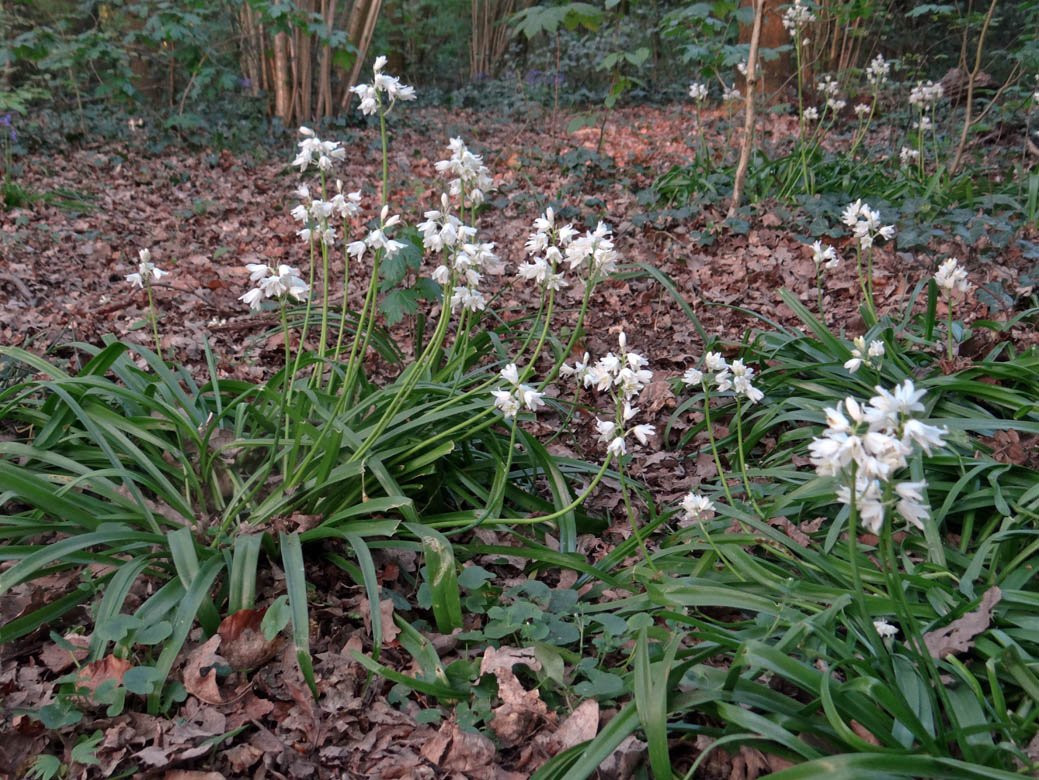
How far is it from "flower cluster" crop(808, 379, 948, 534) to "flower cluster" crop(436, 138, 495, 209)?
1.46 m

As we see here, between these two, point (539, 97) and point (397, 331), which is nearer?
point (397, 331)

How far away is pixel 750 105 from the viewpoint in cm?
517

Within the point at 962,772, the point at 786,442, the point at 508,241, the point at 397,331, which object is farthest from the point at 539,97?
the point at 962,772

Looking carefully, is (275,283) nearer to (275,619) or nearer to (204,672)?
(275,619)

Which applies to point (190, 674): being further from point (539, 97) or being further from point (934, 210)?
point (539, 97)

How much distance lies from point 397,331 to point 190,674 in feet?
9.28

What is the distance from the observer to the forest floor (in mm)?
1750

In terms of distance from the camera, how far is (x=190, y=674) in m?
1.86

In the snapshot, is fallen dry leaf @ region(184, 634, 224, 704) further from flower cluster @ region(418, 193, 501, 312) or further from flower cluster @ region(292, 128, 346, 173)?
flower cluster @ region(292, 128, 346, 173)

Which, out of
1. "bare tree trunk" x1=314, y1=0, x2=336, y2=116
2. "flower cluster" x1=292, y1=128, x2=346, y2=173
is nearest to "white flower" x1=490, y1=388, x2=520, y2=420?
"flower cluster" x1=292, y1=128, x2=346, y2=173

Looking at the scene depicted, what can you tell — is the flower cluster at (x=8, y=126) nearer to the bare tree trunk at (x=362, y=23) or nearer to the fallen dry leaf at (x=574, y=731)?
the bare tree trunk at (x=362, y=23)

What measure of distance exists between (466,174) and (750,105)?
3.53m

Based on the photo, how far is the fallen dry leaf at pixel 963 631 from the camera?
6.02 feet

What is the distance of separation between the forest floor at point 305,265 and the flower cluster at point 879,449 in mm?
714
